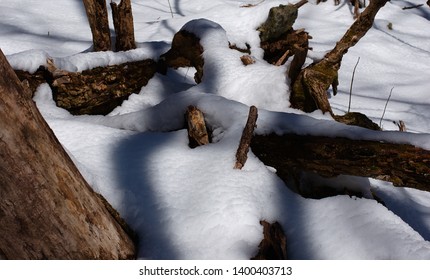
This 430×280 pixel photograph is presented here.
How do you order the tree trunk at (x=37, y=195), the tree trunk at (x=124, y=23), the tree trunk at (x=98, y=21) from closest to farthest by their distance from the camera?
1. the tree trunk at (x=37, y=195)
2. the tree trunk at (x=98, y=21)
3. the tree trunk at (x=124, y=23)

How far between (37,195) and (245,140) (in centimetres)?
95

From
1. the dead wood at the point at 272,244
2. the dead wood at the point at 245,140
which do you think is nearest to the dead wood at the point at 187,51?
the dead wood at the point at 245,140

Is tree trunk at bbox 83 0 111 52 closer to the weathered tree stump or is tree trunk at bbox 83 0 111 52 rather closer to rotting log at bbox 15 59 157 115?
rotting log at bbox 15 59 157 115

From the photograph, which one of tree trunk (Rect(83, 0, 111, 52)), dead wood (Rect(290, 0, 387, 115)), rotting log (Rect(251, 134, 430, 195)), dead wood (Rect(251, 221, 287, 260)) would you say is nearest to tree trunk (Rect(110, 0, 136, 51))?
tree trunk (Rect(83, 0, 111, 52))

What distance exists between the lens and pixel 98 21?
2990 mm

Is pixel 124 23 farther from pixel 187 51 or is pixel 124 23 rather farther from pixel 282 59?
pixel 282 59

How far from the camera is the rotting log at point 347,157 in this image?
153cm

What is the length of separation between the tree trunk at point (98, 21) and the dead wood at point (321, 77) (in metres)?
1.55

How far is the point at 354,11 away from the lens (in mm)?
6441

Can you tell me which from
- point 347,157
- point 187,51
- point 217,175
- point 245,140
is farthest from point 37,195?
point 187,51

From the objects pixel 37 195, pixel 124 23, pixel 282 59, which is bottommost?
pixel 282 59

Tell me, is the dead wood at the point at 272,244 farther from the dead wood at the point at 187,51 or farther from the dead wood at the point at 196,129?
the dead wood at the point at 187,51

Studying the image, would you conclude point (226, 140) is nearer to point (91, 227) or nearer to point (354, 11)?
point (91, 227)

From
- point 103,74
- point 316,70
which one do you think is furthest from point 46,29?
point 316,70
